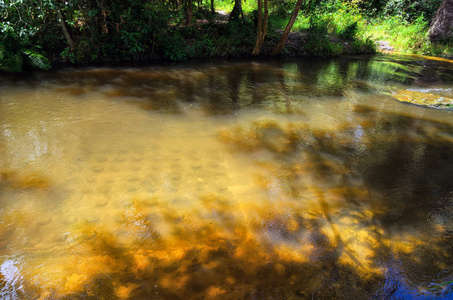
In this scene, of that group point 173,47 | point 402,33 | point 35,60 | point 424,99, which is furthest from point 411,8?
point 35,60

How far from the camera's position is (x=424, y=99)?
25.5 ft

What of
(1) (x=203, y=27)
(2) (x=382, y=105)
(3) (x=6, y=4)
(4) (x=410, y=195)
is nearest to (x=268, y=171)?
(4) (x=410, y=195)

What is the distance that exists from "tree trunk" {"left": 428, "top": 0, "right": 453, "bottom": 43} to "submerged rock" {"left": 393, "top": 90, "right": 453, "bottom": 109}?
35.0ft

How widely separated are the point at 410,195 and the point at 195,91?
222 inches

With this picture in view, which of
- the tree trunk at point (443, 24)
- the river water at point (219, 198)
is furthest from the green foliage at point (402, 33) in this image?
the river water at point (219, 198)

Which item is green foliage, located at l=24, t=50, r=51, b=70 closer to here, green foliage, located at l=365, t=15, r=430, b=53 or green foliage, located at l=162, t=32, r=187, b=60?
green foliage, located at l=162, t=32, r=187, b=60

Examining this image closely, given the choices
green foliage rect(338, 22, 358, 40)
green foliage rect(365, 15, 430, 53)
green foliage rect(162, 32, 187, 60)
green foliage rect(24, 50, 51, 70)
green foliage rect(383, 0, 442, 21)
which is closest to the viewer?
green foliage rect(24, 50, 51, 70)

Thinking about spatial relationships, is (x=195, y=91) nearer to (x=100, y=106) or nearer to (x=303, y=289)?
(x=100, y=106)

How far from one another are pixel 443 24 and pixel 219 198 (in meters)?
18.9

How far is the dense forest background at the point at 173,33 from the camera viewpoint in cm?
854

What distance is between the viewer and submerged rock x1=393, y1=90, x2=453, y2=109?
731cm

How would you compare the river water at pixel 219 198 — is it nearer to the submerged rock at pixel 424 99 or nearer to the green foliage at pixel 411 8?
the submerged rock at pixel 424 99

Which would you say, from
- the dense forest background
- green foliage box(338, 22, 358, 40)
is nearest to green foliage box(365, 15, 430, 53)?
the dense forest background

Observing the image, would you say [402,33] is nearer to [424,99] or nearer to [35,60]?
[424,99]
